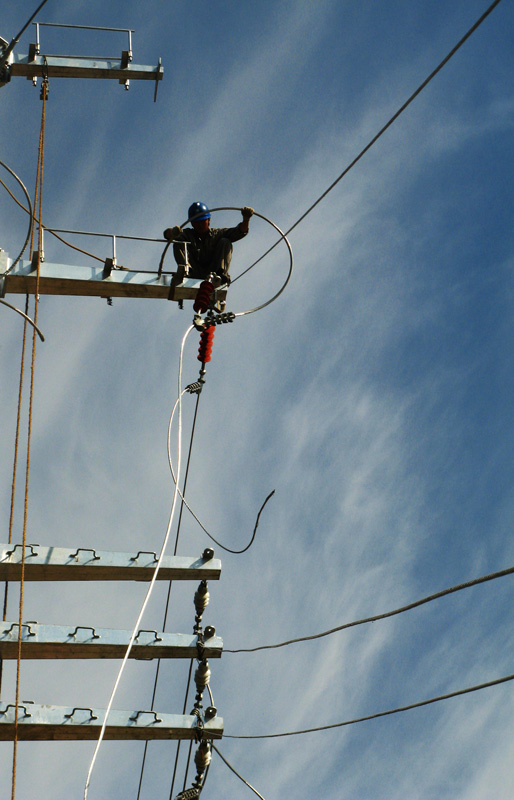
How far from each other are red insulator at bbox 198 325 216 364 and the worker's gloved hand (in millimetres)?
1058

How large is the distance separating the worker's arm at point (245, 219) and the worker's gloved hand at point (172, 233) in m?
0.65

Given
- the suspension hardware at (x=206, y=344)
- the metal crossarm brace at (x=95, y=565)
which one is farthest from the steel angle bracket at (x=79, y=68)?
the metal crossarm brace at (x=95, y=565)

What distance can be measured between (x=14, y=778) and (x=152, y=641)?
2.08m

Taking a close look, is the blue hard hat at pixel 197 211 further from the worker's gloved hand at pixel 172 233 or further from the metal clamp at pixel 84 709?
the metal clamp at pixel 84 709

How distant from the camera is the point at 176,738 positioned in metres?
9.71

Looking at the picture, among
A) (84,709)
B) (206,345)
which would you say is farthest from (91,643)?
(206,345)

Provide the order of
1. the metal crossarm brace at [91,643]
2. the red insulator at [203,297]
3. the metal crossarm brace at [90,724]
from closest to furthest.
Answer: the metal crossarm brace at [90,724] → the metal crossarm brace at [91,643] → the red insulator at [203,297]

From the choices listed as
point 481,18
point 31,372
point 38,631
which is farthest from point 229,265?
point 481,18

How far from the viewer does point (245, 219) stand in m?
10.5

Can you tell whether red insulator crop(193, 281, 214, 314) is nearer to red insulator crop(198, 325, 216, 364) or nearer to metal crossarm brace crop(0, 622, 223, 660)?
red insulator crop(198, 325, 216, 364)

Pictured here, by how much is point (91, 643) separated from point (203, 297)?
135 inches

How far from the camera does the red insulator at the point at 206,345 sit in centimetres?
996

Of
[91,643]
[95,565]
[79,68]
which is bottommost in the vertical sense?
[91,643]

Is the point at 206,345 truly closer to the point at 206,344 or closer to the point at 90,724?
the point at 206,344
